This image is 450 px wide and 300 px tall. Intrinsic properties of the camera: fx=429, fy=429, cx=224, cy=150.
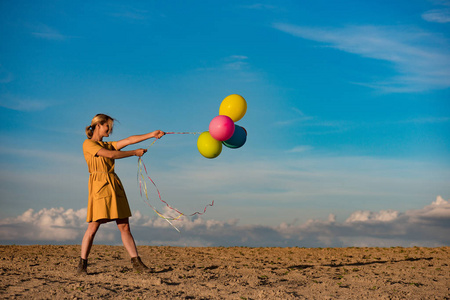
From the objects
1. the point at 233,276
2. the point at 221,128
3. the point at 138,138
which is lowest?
the point at 233,276

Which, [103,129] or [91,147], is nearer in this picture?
[91,147]

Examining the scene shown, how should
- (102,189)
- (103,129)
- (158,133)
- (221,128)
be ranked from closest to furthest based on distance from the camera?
(102,189) → (158,133) → (103,129) → (221,128)

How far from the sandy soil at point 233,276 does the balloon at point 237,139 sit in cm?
267

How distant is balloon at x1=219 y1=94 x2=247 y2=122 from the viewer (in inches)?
347

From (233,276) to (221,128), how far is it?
3038 millimetres

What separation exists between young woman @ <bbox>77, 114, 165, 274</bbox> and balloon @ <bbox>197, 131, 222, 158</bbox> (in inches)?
42.6

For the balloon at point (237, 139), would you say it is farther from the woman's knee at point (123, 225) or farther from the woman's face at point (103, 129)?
the woman's knee at point (123, 225)

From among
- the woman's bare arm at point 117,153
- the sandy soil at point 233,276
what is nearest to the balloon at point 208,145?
the woman's bare arm at point 117,153

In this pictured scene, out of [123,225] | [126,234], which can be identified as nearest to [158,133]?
[123,225]

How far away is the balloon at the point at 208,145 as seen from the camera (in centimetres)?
859

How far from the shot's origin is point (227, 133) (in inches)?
322

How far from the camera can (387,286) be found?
830 cm

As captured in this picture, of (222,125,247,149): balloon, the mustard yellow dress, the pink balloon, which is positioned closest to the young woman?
the mustard yellow dress

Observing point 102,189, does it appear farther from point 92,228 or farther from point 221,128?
point 221,128
